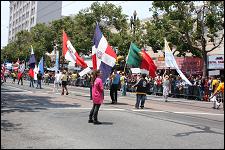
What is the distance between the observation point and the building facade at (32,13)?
115 metres

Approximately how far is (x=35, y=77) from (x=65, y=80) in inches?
370

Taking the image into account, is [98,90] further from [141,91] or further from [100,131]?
[141,91]

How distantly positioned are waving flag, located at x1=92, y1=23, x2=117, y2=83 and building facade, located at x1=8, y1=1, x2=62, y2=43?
94.4 metres

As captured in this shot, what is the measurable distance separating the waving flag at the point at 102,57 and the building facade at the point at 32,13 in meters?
94.4

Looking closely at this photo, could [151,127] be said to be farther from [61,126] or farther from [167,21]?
[167,21]

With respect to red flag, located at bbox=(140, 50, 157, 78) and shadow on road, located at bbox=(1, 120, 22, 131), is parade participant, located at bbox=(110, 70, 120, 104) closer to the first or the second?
red flag, located at bbox=(140, 50, 157, 78)

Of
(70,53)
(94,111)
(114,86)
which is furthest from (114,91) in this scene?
(94,111)

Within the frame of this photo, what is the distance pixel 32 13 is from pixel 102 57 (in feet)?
350

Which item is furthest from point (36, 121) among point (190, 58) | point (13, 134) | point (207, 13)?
point (190, 58)

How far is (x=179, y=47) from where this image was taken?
3212cm

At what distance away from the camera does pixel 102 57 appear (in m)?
14.4

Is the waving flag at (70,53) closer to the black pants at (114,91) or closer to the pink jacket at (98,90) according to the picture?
the black pants at (114,91)

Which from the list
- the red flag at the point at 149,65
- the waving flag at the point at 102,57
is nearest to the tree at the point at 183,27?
the red flag at the point at 149,65

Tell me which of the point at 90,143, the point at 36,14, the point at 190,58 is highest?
the point at 36,14
